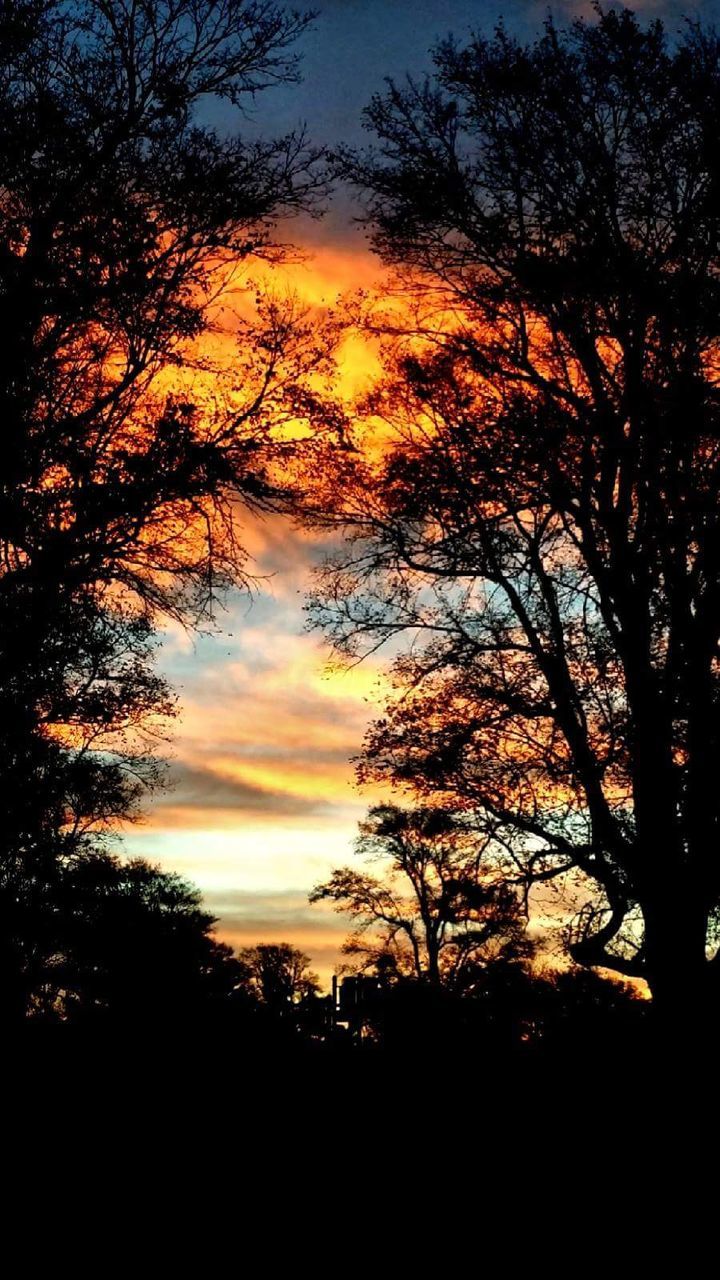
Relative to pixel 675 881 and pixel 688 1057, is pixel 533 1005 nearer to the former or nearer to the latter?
pixel 688 1057

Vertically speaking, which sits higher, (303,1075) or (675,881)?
(675,881)

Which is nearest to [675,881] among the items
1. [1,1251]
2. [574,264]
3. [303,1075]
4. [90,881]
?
[303,1075]

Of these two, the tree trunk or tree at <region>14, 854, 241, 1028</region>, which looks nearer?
tree at <region>14, 854, 241, 1028</region>

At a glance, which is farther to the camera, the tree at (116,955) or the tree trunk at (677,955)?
the tree trunk at (677,955)

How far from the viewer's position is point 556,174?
1471 cm

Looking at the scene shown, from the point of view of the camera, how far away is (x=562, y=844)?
1527cm

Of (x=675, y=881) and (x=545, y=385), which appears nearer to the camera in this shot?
(x=675, y=881)

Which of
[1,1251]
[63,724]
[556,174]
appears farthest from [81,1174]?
[63,724]

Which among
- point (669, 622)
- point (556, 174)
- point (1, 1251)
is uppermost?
point (556, 174)

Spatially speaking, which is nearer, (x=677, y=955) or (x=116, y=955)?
(x=677, y=955)

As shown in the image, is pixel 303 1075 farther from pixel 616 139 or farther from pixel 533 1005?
pixel 616 139

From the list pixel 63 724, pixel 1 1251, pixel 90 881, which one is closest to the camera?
pixel 1 1251

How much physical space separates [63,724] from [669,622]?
1279 centimetres

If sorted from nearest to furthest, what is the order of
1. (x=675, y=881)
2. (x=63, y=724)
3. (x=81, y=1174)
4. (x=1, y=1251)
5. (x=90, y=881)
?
1. (x=1, y=1251)
2. (x=81, y=1174)
3. (x=675, y=881)
4. (x=63, y=724)
5. (x=90, y=881)
